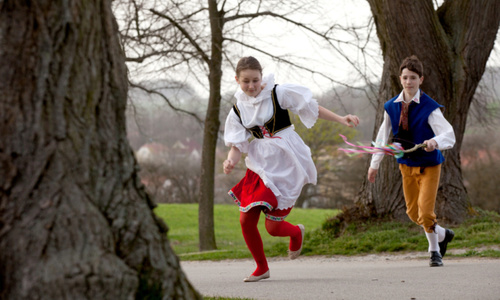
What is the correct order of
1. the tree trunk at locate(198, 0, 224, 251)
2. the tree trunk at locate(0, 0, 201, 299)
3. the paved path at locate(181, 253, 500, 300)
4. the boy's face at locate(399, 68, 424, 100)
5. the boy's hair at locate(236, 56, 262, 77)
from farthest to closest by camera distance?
the tree trunk at locate(198, 0, 224, 251), the boy's face at locate(399, 68, 424, 100), the boy's hair at locate(236, 56, 262, 77), the paved path at locate(181, 253, 500, 300), the tree trunk at locate(0, 0, 201, 299)

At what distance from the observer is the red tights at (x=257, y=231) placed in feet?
17.5

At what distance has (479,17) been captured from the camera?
9.36 m

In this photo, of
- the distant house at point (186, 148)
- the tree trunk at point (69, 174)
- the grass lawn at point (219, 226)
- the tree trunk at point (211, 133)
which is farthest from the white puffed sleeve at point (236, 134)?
the distant house at point (186, 148)

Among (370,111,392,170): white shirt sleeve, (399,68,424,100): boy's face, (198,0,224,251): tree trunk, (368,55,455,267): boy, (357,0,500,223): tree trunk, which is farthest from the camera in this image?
(198,0,224,251): tree trunk

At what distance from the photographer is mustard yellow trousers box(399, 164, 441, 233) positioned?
6.01 m

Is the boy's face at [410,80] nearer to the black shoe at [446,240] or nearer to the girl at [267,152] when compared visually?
the girl at [267,152]

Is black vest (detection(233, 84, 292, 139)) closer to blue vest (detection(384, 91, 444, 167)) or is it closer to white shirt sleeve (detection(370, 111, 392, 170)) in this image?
white shirt sleeve (detection(370, 111, 392, 170))

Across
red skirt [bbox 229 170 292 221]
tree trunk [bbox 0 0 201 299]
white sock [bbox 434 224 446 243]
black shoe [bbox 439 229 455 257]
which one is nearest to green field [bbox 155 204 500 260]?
black shoe [bbox 439 229 455 257]

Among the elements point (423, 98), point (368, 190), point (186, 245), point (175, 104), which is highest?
point (175, 104)

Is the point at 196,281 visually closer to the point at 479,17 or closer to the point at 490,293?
the point at 490,293

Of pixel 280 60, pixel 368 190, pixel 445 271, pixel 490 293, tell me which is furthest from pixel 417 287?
pixel 280 60

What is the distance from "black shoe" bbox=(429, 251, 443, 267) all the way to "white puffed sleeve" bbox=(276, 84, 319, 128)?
1993 mm

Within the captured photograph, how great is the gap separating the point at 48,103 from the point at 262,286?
Result: 293cm

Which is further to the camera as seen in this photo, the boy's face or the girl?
the boy's face
